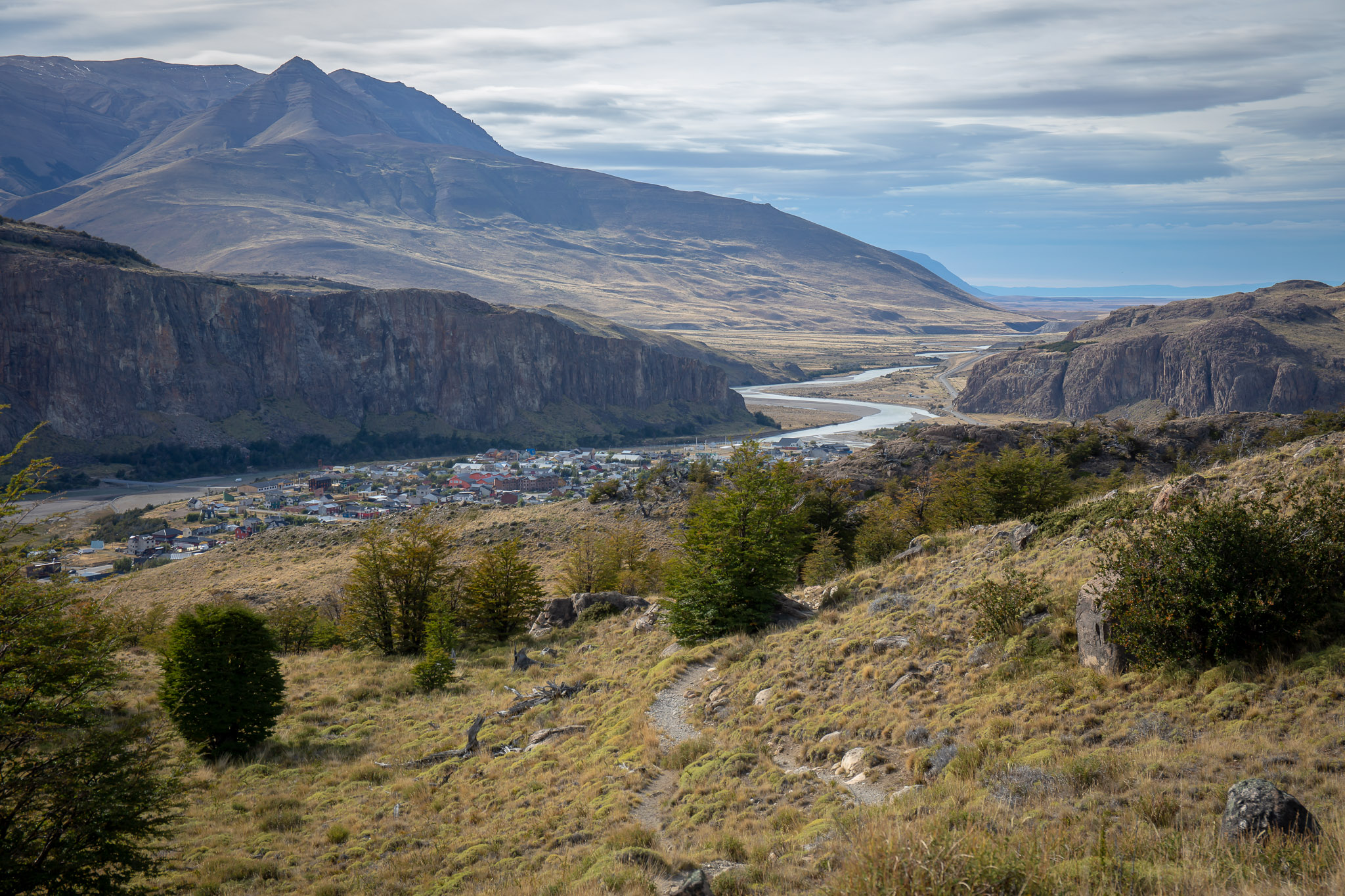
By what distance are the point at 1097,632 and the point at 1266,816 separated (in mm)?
5024

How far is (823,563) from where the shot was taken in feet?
92.2

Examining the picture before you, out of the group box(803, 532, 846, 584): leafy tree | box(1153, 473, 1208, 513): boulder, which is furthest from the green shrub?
box(1153, 473, 1208, 513): boulder

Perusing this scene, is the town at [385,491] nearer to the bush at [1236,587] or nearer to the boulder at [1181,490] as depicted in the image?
the boulder at [1181,490]

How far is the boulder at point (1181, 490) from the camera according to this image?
43.3 feet

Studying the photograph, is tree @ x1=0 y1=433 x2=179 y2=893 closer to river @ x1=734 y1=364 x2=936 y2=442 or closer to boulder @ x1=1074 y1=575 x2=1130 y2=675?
boulder @ x1=1074 y1=575 x2=1130 y2=675

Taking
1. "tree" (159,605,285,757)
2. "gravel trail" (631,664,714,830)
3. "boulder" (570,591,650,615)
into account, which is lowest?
"boulder" (570,591,650,615)

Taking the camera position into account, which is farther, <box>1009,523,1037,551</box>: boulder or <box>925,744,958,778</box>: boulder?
<box>1009,523,1037,551</box>: boulder

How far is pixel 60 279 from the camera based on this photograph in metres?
110

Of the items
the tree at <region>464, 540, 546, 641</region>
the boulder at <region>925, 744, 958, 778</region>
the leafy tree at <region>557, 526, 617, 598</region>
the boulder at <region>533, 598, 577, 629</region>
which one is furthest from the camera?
the leafy tree at <region>557, 526, 617, 598</region>

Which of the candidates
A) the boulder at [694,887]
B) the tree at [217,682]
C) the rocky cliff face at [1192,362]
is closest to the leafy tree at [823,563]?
the tree at [217,682]

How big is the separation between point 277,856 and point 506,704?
8.04m

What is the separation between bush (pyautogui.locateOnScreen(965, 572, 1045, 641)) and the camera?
13109 millimetres

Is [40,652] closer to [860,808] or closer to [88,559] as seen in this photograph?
[860,808]

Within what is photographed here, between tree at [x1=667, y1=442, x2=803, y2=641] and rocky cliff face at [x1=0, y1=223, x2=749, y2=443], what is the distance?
121878mm
